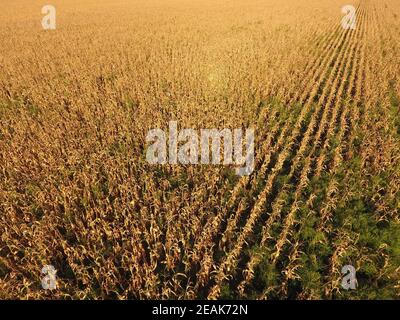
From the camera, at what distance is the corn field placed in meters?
5.35

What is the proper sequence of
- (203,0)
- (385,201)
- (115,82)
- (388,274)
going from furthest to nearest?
1. (203,0)
2. (115,82)
3. (385,201)
4. (388,274)

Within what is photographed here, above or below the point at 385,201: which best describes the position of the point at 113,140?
above

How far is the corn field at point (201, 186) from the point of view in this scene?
17.6 ft

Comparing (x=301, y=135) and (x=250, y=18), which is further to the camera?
(x=250, y=18)

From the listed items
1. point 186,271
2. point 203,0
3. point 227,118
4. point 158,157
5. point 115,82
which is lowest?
point 186,271

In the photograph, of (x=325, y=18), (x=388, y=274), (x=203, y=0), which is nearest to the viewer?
(x=388, y=274)

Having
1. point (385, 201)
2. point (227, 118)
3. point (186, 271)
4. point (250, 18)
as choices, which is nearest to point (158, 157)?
point (227, 118)

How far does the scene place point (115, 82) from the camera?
13.5 meters

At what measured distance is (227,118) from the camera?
10.1m

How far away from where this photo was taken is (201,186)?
22.6ft
